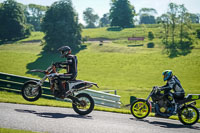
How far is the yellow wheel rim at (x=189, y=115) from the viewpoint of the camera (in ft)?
30.4

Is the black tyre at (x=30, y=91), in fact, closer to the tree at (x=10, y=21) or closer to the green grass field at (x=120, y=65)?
the green grass field at (x=120, y=65)

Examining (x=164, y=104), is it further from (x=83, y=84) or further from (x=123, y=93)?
(x=123, y=93)

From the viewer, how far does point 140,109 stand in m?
9.99

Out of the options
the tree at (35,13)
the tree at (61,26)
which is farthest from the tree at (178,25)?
the tree at (35,13)

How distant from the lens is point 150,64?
51344mm

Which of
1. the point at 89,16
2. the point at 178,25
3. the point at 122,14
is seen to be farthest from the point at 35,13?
the point at 178,25

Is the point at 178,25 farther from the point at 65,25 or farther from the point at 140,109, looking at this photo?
the point at 140,109

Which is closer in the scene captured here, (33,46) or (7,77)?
(7,77)

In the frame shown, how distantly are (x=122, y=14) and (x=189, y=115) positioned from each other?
10506 centimetres

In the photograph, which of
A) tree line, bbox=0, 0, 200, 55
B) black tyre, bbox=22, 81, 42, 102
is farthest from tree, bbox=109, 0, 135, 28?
black tyre, bbox=22, 81, 42, 102

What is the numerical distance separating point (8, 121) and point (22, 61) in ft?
163

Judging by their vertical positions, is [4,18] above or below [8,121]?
above

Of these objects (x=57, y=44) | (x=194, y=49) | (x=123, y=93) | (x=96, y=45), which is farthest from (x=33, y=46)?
(x=123, y=93)

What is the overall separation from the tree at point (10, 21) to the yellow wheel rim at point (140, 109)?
74934mm
